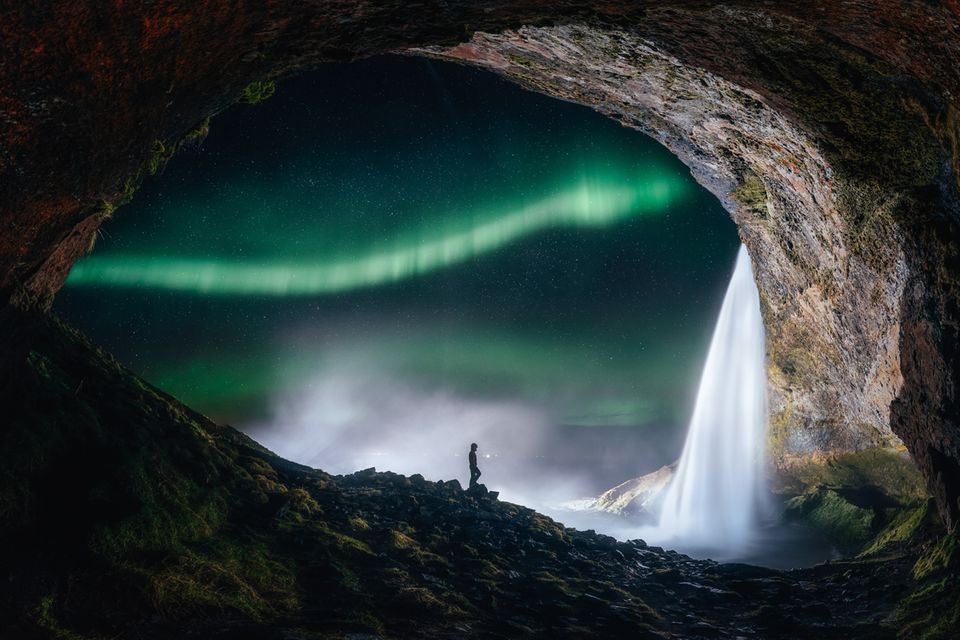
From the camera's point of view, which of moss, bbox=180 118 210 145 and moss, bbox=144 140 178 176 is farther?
moss, bbox=180 118 210 145

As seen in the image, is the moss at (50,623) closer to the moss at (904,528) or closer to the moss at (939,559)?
the moss at (939,559)

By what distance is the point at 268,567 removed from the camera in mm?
8156

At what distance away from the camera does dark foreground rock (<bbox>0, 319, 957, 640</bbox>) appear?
6.09 meters

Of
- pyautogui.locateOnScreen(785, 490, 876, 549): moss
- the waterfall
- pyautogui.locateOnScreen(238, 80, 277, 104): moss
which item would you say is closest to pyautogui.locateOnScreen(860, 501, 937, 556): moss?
pyautogui.locateOnScreen(785, 490, 876, 549): moss

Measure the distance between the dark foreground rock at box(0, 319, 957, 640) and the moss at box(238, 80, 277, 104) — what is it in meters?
5.79

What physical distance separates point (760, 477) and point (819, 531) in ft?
17.0

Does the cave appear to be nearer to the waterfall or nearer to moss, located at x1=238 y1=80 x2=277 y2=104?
moss, located at x1=238 y1=80 x2=277 y2=104

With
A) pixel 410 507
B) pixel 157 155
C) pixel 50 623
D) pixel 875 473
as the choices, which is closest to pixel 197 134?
pixel 157 155

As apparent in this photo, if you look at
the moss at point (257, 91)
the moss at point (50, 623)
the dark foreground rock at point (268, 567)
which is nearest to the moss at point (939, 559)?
the dark foreground rock at point (268, 567)

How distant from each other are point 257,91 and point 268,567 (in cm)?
806

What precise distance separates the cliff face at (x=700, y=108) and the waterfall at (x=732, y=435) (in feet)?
33.1

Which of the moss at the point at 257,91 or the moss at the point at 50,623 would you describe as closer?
the moss at the point at 50,623

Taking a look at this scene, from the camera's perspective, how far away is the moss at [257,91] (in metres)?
8.19

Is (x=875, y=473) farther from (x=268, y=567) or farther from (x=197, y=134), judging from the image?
(x=197, y=134)
